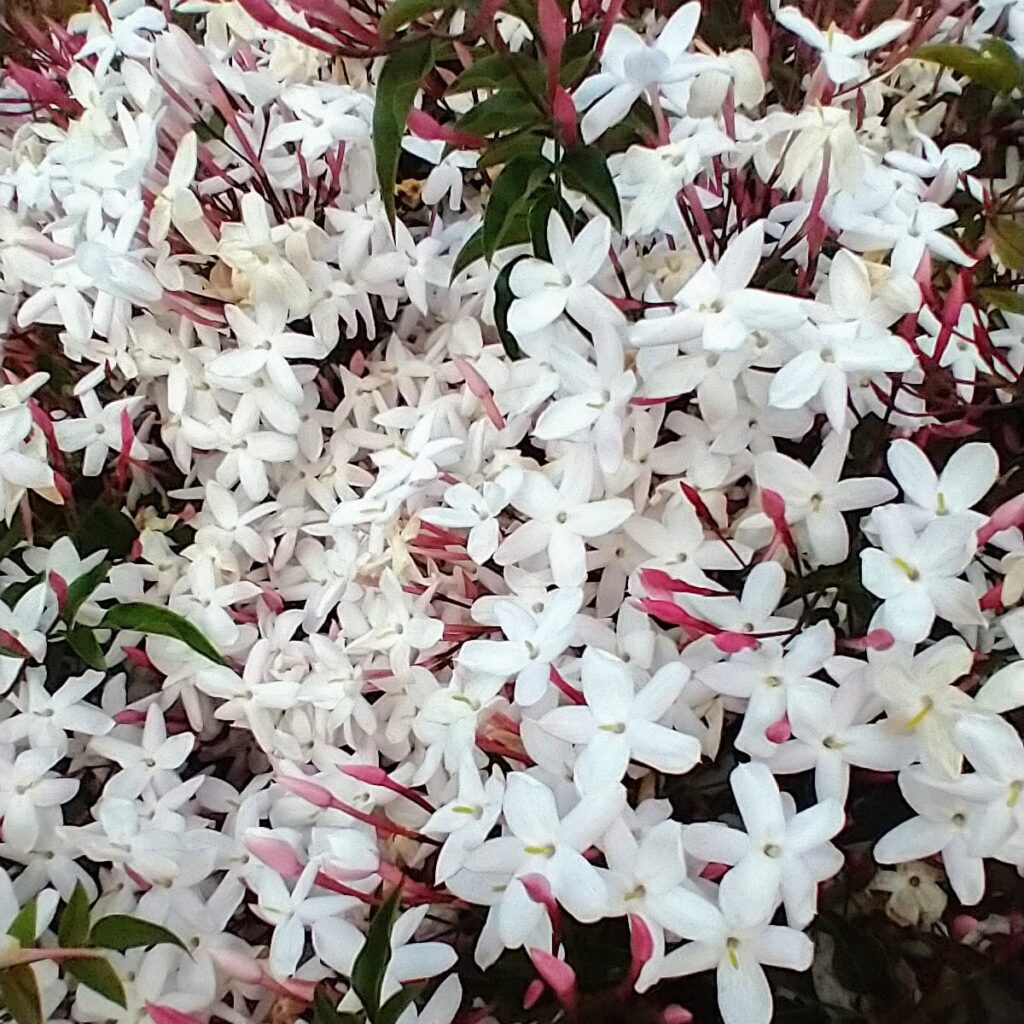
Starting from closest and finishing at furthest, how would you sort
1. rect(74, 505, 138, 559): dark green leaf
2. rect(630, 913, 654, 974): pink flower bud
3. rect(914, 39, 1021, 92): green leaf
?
rect(630, 913, 654, 974): pink flower bud → rect(914, 39, 1021, 92): green leaf → rect(74, 505, 138, 559): dark green leaf

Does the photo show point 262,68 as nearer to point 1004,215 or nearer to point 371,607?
point 371,607

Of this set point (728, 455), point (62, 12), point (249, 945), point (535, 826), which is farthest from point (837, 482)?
point (62, 12)

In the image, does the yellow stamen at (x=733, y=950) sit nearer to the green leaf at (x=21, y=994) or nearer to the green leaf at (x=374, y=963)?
the green leaf at (x=374, y=963)

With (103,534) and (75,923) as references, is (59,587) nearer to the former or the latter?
(103,534)

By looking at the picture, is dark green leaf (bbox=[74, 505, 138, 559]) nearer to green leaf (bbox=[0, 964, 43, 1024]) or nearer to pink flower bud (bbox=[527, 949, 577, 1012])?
green leaf (bbox=[0, 964, 43, 1024])

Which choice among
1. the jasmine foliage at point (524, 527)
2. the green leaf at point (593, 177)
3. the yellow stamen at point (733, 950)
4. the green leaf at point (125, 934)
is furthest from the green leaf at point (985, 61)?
the green leaf at point (125, 934)

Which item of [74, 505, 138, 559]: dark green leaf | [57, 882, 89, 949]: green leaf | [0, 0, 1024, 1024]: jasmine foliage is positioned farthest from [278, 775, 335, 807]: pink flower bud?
[74, 505, 138, 559]: dark green leaf
